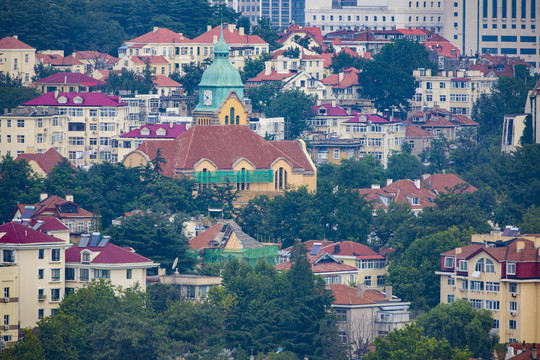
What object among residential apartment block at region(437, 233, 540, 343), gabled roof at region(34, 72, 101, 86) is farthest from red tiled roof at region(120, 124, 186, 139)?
residential apartment block at region(437, 233, 540, 343)

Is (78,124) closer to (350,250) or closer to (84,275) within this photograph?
(350,250)

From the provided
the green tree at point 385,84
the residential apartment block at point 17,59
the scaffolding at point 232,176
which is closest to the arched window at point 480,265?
the scaffolding at point 232,176

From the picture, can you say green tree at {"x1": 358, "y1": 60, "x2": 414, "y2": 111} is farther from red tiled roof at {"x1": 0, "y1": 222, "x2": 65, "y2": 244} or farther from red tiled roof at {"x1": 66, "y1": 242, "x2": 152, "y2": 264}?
red tiled roof at {"x1": 0, "y1": 222, "x2": 65, "y2": 244}

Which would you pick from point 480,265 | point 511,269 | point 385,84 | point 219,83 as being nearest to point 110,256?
point 480,265

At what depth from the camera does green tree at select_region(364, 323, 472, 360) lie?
9556cm

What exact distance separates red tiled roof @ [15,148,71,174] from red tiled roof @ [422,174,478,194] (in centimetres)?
2984

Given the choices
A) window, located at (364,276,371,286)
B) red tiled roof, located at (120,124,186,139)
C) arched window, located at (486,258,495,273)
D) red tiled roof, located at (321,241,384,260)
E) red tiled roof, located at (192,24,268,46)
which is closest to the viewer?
arched window, located at (486,258,495,273)

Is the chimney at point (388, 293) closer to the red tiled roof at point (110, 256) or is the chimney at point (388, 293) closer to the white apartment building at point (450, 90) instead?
the red tiled roof at point (110, 256)

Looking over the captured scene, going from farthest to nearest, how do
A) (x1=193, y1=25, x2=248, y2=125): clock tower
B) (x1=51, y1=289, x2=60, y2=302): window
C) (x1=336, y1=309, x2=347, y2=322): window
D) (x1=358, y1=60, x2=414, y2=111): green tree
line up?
(x1=358, y1=60, x2=414, y2=111): green tree → (x1=193, y1=25, x2=248, y2=125): clock tower → (x1=51, y1=289, x2=60, y2=302): window → (x1=336, y1=309, x2=347, y2=322): window

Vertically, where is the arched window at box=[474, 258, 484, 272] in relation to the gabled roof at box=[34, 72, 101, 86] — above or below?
below

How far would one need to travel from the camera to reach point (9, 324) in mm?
105812

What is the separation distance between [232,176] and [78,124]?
92.8ft

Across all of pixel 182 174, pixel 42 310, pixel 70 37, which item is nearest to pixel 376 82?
pixel 70 37

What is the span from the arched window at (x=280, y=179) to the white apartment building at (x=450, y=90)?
50.1 meters
